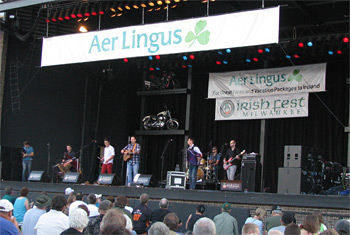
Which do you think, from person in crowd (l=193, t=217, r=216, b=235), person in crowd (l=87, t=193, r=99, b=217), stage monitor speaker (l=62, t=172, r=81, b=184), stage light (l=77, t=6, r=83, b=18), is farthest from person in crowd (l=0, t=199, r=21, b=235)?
stage light (l=77, t=6, r=83, b=18)

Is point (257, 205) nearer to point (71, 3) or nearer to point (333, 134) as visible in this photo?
point (333, 134)

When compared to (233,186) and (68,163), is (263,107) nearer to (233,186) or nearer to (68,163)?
(233,186)

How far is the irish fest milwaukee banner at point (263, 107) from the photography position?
632 inches

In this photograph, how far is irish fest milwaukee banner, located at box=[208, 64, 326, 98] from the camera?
15711 mm

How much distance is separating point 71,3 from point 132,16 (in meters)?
4.36

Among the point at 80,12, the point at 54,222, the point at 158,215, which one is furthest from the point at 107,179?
the point at 54,222

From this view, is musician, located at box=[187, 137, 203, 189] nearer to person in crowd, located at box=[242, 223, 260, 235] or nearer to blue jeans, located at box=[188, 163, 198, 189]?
blue jeans, located at box=[188, 163, 198, 189]

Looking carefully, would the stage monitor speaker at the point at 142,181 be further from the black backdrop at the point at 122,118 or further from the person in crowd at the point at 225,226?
the person in crowd at the point at 225,226

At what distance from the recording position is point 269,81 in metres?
16.7

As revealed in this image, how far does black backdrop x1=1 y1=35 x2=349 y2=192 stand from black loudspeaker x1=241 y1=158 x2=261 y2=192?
4.02 m

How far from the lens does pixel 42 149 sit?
17.2 m

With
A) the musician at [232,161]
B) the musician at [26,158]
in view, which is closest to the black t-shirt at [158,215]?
the musician at [232,161]

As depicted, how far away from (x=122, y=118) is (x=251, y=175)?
26.8 ft

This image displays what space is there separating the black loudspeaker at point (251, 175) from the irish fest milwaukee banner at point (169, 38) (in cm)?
311
